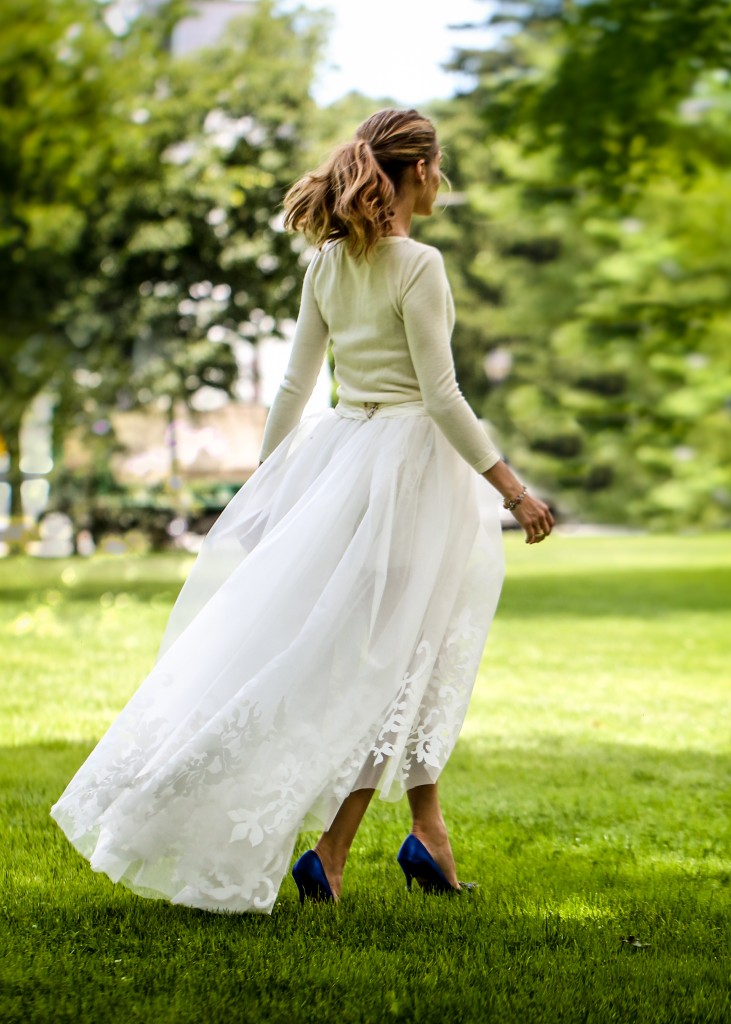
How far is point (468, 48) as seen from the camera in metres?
30.3

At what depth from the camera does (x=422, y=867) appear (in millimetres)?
3934

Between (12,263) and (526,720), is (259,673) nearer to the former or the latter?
(526,720)

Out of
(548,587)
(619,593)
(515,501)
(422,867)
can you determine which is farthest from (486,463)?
(548,587)

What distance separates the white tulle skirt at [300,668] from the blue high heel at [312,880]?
0.20 meters

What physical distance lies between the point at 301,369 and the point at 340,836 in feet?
4.45

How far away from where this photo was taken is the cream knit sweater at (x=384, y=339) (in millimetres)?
3701

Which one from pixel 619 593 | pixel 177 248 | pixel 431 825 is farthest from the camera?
pixel 177 248

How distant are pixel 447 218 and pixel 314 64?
17.7 metres

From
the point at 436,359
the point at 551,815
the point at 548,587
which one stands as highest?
the point at 436,359

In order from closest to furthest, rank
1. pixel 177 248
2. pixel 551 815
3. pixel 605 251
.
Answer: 1. pixel 551 815
2. pixel 177 248
3. pixel 605 251

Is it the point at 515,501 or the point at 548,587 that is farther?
the point at 548,587

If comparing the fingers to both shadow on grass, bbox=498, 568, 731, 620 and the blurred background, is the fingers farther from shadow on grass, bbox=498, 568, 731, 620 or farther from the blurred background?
the blurred background

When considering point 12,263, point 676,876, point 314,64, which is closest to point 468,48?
point 314,64

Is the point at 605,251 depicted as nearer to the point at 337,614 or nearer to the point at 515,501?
the point at 515,501
